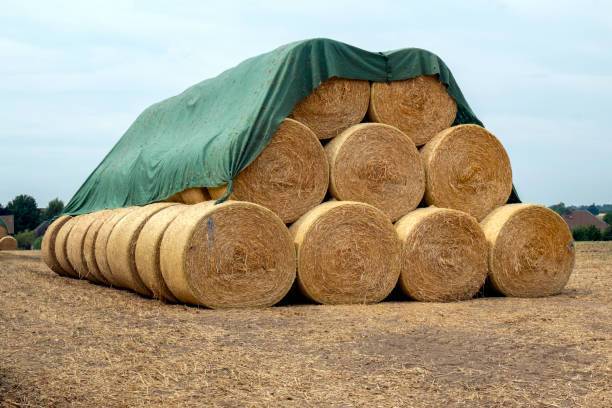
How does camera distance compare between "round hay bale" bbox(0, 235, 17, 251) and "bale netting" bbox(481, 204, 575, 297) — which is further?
"round hay bale" bbox(0, 235, 17, 251)

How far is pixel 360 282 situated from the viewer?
7.43 meters

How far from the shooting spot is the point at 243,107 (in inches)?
329

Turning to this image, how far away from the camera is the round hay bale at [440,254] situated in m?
7.66

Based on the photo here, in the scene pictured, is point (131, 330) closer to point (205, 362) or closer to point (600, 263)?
point (205, 362)

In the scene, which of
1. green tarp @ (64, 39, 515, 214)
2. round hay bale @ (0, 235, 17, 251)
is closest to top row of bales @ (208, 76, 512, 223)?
green tarp @ (64, 39, 515, 214)

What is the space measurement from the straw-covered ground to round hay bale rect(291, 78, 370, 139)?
194cm

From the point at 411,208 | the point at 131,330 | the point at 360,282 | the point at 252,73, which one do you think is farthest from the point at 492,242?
the point at 131,330

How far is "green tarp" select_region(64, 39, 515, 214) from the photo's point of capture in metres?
7.69

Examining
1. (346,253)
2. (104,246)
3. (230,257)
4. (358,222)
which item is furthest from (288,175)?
(104,246)

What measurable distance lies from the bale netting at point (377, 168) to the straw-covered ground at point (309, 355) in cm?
115

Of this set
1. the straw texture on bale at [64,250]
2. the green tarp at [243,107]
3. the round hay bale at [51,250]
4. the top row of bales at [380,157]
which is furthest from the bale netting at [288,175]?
the round hay bale at [51,250]

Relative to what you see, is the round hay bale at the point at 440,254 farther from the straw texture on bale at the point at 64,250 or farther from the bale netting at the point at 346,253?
the straw texture on bale at the point at 64,250

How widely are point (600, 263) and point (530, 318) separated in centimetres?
616

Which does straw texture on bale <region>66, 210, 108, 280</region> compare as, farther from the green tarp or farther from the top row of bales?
the top row of bales
